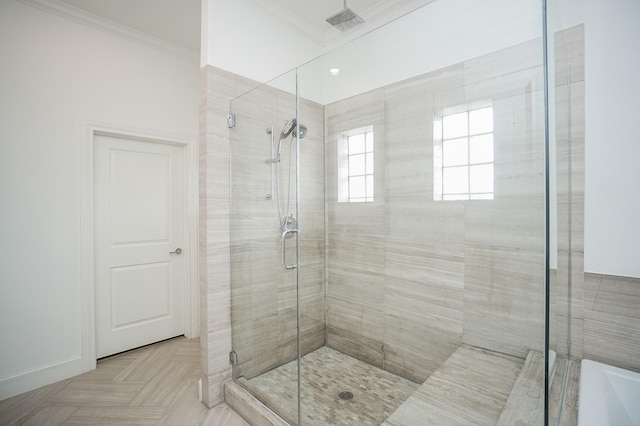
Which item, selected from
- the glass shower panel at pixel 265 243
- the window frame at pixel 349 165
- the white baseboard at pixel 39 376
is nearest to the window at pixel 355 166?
the window frame at pixel 349 165

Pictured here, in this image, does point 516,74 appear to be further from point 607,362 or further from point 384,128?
point 607,362

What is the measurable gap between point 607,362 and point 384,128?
5.41 ft

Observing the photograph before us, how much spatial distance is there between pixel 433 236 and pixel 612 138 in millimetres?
941

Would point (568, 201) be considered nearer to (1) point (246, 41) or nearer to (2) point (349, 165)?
(2) point (349, 165)

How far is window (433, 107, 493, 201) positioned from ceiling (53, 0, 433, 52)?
122 centimetres

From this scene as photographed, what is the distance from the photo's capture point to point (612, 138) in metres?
1.41

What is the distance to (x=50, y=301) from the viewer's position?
7.35ft

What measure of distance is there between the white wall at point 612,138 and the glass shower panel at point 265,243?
154 centimetres

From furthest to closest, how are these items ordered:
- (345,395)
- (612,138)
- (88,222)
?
1. (88,222)
2. (345,395)
3. (612,138)

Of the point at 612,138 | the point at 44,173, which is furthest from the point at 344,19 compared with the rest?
the point at 44,173

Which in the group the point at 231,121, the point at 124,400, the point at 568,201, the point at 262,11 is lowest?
Result: the point at 124,400

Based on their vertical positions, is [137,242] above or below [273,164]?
below

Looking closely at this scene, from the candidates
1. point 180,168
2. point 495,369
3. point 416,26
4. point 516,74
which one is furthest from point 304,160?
point 180,168

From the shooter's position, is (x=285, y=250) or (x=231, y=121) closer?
(x=285, y=250)
